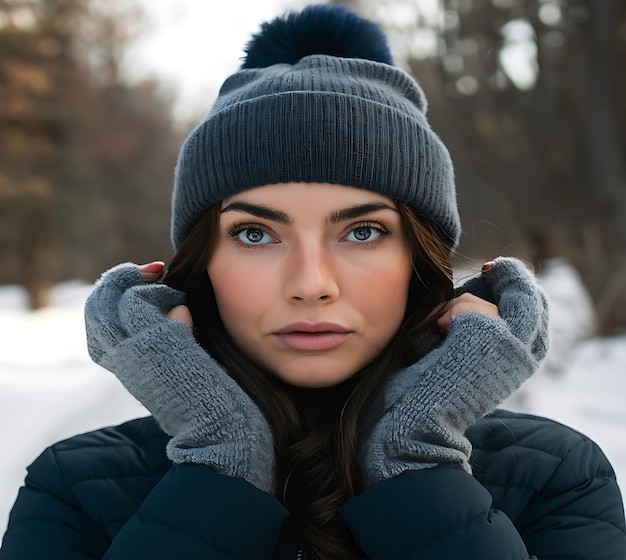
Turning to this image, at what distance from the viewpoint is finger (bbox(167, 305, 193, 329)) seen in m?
1.51

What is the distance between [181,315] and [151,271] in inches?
8.3

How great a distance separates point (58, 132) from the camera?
43.3ft

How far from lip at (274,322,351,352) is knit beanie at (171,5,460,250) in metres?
0.33

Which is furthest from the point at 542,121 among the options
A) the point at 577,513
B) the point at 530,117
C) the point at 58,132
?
the point at 58,132

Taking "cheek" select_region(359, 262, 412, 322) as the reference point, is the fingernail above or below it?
above

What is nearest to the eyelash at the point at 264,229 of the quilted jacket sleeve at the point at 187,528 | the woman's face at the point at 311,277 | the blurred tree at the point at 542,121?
the woman's face at the point at 311,277

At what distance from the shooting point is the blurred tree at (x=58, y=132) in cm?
1220

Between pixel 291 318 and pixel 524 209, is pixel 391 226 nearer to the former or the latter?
pixel 291 318

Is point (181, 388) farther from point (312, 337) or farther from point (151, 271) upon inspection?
point (151, 271)

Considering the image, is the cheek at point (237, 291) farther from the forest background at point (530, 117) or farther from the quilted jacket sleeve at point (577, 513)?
the forest background at point (530, 117)

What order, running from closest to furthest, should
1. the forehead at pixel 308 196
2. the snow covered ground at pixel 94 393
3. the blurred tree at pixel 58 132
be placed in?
the forehead at pixel 308 196
the snow covered ground at pixel 94 393
the blurred tree at pixel 58 132

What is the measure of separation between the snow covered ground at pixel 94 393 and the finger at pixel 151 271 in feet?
4.57

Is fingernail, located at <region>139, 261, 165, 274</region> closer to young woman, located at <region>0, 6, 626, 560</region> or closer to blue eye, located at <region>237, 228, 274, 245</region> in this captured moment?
young woman, located at <region>0, 6, 626, 560</region>

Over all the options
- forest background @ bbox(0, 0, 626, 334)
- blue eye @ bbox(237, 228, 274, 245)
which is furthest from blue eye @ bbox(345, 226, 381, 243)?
forest background @ bbox(0, 0, 626, 334)
